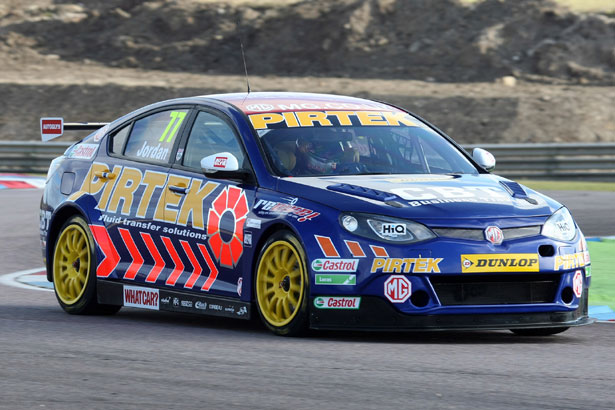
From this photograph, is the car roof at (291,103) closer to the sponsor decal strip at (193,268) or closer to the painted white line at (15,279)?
the sponsor decal strip at (193,268)

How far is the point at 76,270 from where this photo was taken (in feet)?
29.2

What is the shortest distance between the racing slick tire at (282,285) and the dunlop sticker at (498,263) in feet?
2.87

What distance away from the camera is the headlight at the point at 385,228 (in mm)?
6852

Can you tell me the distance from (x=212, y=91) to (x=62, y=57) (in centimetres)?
851

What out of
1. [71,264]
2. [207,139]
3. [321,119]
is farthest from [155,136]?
[321,119]

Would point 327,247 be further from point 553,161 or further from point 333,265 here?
point 553,161

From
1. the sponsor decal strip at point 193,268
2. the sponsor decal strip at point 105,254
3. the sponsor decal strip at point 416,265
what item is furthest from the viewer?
the sponsor decal strip at point 105,254

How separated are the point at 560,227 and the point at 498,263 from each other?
0.60 m

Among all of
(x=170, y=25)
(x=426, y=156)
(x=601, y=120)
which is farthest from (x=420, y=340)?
(x=170, y=25)

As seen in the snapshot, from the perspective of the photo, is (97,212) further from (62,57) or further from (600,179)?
(62,57)

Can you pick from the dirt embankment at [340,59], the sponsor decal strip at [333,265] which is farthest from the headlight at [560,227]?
the dirt embankment at [340,59]

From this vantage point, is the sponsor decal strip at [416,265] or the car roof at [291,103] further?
the car roof at [291,103]

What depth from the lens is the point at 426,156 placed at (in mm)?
8203

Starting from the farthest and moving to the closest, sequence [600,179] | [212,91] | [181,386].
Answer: [212,91] < [600,179] < [181,386]
